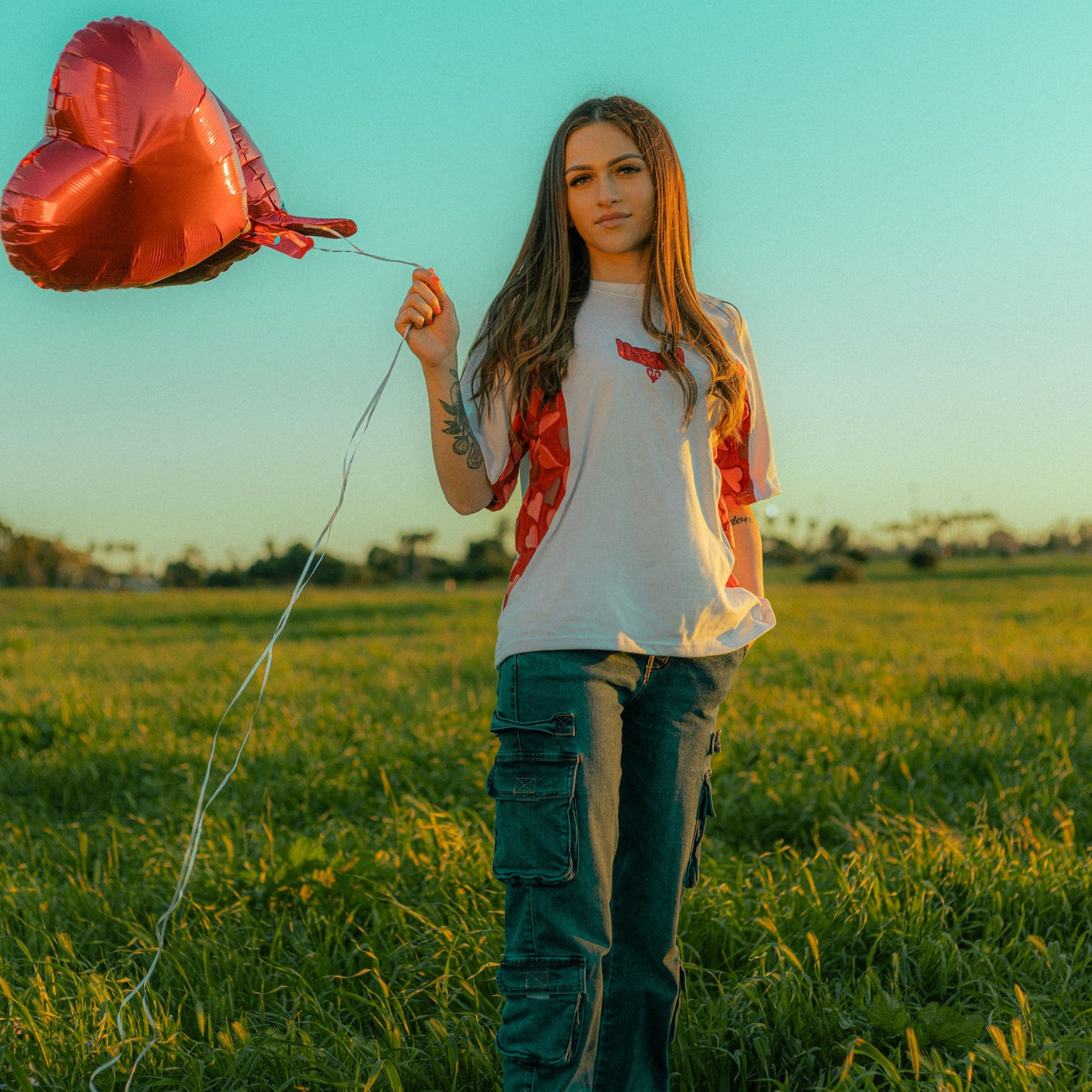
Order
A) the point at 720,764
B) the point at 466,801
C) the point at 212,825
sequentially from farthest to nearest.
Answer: the point at 720,764 < the point at 466,801 < the point at 212,825

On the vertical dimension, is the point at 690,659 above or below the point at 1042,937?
above

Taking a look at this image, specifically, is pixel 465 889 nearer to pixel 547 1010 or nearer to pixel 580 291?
pixel 547 1010

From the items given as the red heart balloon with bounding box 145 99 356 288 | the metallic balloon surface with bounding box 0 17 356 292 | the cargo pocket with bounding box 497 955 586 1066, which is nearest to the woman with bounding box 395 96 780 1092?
the cargo pocket with bounding box 497 955 586 1066

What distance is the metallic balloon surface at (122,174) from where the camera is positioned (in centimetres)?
191

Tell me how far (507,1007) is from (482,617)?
32.1 ft

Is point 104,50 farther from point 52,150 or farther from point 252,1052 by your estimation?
point 252,1052

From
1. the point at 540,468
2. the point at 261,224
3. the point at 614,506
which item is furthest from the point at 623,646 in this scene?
the point at 261,224

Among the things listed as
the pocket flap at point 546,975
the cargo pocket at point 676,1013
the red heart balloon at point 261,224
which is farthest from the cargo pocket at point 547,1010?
the red heart balloon at point 261,224

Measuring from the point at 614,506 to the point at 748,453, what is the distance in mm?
488

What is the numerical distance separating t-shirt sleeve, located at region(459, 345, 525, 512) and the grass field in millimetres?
1218

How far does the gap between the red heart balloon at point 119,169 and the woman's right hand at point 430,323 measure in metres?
0.46

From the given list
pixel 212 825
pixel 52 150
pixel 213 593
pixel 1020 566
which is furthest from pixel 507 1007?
pixel 1020 566

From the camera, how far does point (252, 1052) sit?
2.21 m

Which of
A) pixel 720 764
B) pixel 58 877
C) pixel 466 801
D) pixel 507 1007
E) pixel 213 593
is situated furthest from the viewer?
pixel 213 593
